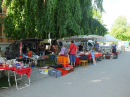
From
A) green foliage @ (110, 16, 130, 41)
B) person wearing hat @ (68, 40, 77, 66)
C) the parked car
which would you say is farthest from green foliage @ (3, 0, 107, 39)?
green foliage @ (110, 16, 130, 41)

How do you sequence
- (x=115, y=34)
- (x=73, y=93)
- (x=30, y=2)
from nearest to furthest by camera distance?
(x=73, y=93), (x=30, y=2), (x=115, y=34)

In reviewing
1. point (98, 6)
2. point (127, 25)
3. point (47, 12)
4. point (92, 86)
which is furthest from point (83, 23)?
point (127, 25)

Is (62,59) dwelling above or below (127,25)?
below

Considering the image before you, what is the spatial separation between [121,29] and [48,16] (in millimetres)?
42356

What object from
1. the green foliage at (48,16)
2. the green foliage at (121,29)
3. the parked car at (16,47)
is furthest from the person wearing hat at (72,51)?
the green foliage at (121,29)

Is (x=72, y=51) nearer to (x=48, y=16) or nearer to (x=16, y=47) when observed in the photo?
(x=48, y=16)

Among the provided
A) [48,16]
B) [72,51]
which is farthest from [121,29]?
[48,16]

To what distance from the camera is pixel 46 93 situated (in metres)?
4.36

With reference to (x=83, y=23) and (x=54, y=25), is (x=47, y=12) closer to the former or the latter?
(x=54, y=25)

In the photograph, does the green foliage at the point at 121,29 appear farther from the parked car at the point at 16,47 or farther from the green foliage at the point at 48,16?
the parked car at the point at 16,47

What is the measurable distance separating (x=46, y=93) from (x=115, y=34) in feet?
152

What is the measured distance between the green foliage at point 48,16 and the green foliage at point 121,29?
37133 mm

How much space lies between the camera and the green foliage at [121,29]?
44819 millimetres

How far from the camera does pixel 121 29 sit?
1758 inches
